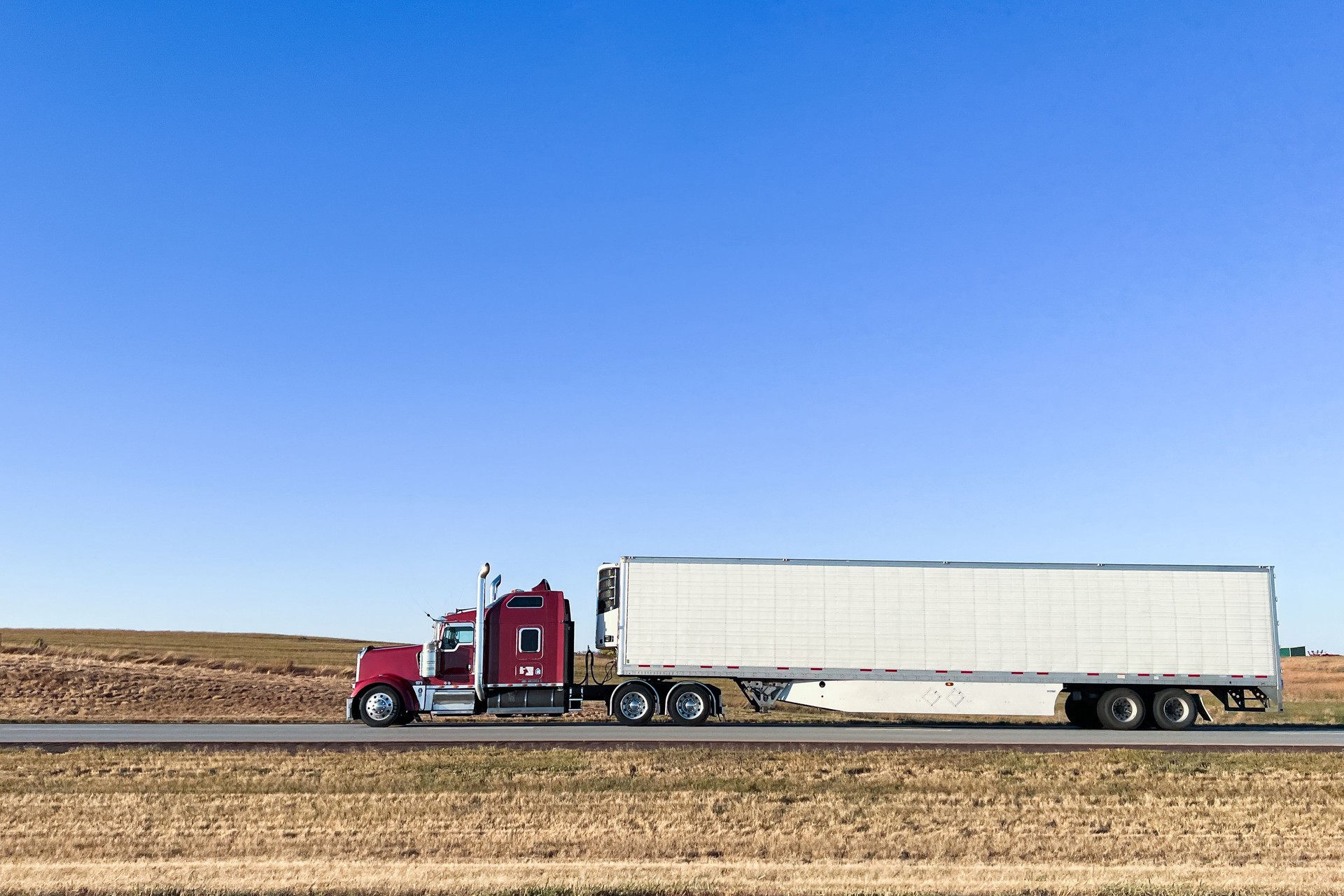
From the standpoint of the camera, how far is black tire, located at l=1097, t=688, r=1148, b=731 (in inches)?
1025

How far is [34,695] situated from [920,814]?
Result: 3346 cm

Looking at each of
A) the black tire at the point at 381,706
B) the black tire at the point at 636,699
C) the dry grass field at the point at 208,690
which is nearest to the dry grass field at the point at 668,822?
the black tire at the point at 381,706

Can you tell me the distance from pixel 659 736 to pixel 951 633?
758cm

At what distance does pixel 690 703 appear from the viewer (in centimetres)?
2627

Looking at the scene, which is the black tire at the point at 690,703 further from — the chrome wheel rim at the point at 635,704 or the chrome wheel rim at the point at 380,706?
the chrome wheel rim at the point at 380,706

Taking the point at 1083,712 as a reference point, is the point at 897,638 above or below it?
above

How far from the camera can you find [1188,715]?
2614cm

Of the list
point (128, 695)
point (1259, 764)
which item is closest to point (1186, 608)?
point (1259, 764)

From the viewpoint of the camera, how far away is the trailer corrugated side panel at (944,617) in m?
25.9

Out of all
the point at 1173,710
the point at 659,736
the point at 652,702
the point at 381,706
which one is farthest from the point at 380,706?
the point at 1173,710

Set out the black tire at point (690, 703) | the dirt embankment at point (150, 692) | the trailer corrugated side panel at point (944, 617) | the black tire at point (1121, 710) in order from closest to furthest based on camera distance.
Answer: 1. the trailer corrugated side panel at point (944, 617)
2. the black tire at point (1121, 710)
3. the black tire at point (690, 703)
4. the dirt embankment at point (150, 692)

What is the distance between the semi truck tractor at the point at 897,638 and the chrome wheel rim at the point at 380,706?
18.3 inches

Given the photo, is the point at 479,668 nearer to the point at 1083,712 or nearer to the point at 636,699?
the point at 636,699

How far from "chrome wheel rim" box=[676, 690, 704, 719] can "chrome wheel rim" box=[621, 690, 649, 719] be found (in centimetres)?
77
